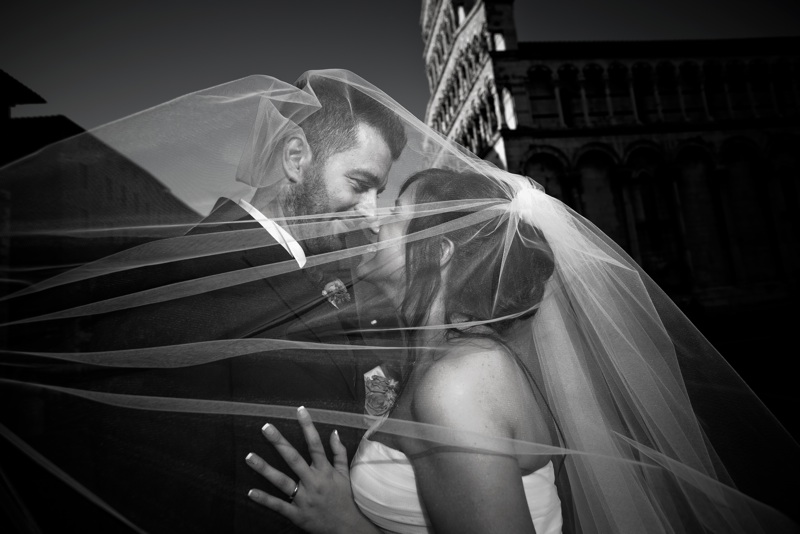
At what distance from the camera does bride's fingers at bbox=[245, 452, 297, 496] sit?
1.14 m

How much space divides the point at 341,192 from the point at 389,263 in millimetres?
387

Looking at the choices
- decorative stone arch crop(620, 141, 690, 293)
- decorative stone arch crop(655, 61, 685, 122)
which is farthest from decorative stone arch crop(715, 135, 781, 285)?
decorative stone arch crop(655, 61, 685, 122)

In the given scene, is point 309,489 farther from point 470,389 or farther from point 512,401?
point 512,401

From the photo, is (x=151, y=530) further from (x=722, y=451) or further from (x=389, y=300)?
(x=722, y=451)

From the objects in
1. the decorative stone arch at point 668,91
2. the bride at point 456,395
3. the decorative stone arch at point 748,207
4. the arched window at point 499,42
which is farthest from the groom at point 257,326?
the decorative stone arch at point 668,91

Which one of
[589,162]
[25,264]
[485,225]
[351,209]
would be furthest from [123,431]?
[589,162]

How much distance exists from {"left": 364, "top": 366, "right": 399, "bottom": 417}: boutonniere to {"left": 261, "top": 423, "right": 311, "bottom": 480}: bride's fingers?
0.90ft

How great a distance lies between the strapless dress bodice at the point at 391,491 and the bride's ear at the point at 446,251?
66 cm

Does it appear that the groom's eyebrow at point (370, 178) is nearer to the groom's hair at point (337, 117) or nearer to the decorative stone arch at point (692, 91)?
the groom's hair at point (337, 117)

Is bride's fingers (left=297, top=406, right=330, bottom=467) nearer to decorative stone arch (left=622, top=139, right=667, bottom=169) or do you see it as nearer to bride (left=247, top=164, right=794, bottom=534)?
bride (left=247, top=164, right=794, bottom=534)

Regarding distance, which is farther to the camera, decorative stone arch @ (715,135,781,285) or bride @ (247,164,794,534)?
decorative stone arch @ (715,135,781,285)

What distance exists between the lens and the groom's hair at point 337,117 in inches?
67.0

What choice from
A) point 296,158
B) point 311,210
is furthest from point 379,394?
point 296,158

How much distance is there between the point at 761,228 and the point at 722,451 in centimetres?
2030
